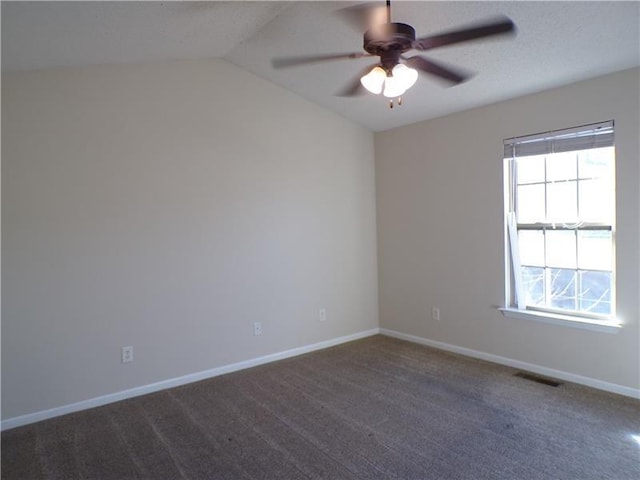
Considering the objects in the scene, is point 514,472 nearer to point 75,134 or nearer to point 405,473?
point 405,473

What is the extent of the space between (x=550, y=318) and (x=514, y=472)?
1.59 meters

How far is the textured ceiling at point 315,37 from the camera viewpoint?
2291 mm

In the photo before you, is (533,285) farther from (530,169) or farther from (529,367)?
(530,169)

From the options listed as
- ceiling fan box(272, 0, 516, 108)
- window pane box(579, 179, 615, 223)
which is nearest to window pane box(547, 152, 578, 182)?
window pane box(579, 179, 615, 223)

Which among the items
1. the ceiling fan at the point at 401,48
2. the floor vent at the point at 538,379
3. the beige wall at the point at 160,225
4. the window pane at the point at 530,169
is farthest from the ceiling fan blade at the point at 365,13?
the floor vent at the point at 538,379

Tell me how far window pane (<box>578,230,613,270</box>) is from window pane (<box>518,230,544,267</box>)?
0.31 m

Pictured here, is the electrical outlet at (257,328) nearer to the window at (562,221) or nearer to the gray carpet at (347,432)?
the gray carpet at (347,432)

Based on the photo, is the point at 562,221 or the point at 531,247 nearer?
the point at 562,221

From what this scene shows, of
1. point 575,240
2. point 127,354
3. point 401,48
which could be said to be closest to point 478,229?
point 575,240

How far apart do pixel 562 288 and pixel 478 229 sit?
0.85 meters

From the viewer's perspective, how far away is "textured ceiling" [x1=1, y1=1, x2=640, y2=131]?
2.29 meters

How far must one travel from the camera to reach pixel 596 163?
308 centimetres

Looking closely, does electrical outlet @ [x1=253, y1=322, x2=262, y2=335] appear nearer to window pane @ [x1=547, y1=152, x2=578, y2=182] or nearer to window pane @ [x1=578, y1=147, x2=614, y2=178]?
window pane @ [x1=547, y1=152, x2=578, y2=182]

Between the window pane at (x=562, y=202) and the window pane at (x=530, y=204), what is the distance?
65mm
